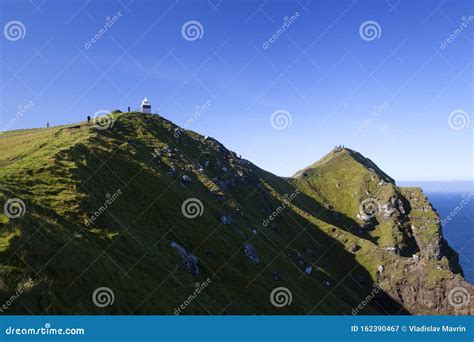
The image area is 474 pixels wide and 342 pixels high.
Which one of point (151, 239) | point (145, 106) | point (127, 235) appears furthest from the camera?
point (145, 106)

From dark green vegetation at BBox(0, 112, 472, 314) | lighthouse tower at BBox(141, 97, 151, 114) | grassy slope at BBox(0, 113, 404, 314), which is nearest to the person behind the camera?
grassy slope at BBox(0, 113, 404, 314)

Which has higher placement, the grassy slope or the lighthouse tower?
the lighthouse tower

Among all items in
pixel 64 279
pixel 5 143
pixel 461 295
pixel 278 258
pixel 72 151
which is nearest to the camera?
pixel 64 279

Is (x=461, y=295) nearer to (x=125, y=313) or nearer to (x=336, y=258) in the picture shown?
(x=336, y=258)

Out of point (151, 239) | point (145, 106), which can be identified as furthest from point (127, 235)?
point (145, 106)

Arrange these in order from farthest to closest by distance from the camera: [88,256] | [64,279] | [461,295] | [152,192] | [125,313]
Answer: [461,295] < [152,192] < [88,256] < [125,313] < [64,279]

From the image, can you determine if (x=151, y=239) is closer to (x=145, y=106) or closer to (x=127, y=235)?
(x=127, y=235)
